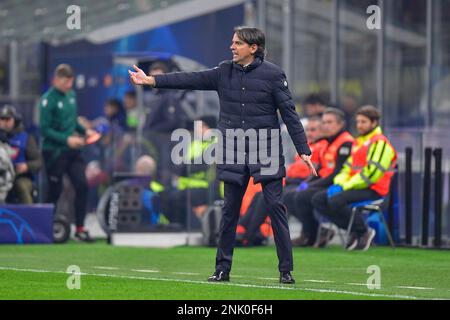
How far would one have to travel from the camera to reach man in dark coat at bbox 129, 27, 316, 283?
12.2 meters

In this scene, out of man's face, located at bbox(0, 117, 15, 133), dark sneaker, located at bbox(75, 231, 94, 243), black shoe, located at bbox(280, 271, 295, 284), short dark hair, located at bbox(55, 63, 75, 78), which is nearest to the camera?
black shoe, located at bbox(280, 271, 295, 284)

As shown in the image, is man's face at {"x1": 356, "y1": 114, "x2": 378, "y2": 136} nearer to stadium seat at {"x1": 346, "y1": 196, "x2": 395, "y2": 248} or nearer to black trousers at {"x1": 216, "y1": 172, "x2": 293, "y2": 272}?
stadium seat at {"x1": 346, "y1": 196, "x2": 395, "y2": 248}

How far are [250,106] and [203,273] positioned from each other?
6.45ft

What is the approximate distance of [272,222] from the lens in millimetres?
12312

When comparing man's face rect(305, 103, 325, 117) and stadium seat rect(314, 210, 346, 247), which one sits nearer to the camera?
stadium seat rect(314, 210, 346, 247)

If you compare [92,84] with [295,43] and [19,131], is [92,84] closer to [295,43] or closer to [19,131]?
[295,43]

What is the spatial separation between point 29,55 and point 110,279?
1795 cm

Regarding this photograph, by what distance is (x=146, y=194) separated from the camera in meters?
19.0

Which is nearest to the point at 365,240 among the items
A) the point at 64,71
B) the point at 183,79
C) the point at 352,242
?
the point at 352,242

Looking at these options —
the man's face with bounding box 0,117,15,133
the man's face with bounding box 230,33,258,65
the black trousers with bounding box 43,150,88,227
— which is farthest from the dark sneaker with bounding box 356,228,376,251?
the man's face with bounding box 230,33,258,65

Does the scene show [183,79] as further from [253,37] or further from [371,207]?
[371,207]

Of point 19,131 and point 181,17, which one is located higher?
point 181,17

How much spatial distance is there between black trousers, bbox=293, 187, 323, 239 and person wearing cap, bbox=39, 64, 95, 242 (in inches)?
115
